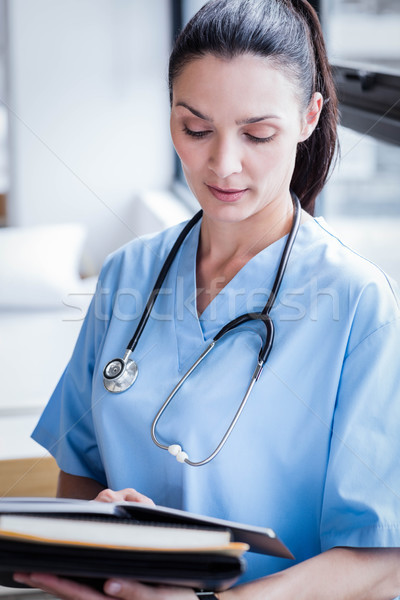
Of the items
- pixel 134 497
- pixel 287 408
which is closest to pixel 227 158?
pixel 287 408

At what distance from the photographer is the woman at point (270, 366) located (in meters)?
0.79

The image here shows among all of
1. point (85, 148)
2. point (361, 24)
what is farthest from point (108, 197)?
point (361, 24)

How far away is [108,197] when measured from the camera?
298 cm

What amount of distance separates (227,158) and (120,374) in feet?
0.98

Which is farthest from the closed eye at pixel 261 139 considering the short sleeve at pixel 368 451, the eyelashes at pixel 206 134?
the short sleeve at pixel 368 451

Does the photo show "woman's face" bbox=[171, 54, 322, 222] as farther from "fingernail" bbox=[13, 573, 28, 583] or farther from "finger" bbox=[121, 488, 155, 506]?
"fingernail" bbox=[13, 573, 28, 583]

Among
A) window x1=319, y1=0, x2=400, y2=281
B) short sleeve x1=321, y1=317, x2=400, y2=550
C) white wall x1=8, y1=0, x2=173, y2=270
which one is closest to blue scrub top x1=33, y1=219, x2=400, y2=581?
short sleeve x1=321, y1=317, x2=400, y2=550

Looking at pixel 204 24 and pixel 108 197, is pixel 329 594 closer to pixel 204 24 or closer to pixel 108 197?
pixel 204 24

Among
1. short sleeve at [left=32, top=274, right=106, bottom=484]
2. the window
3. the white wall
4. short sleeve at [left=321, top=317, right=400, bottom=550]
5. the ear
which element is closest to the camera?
Result: short sleeve at [left=321, top=317, right=400, bottom=550]

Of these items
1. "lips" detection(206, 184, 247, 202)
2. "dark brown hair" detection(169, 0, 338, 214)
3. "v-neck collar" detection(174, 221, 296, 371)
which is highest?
"dark brown hair" detection(169, 0, 338, 214)

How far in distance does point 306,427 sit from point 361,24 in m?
1.14

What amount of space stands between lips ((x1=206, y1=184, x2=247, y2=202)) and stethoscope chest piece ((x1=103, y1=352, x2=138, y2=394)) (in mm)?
234

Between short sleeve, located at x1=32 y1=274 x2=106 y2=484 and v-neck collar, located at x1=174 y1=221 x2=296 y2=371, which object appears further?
short sleeve, located at x1=32 y1=274 x2=106 y2=484

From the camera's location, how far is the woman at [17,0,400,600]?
790 millimetres
